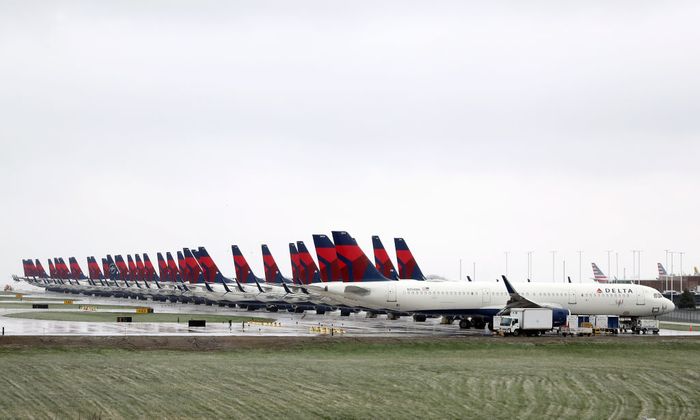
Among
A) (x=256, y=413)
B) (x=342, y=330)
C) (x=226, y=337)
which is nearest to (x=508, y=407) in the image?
(x=256, y=413)

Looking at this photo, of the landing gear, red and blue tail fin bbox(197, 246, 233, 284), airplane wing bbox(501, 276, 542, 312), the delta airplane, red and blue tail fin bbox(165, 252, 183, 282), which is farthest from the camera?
red and blue tail fin bbox(165, 252, 183, 282)

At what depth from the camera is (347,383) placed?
3753 cm

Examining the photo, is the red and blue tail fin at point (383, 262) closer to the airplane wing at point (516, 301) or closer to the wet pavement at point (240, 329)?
the wet pavement at point (240, 329)

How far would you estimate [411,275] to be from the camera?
92312 millimetres

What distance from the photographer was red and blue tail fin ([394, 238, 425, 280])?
92.5 meters

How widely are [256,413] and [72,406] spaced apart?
634 cm

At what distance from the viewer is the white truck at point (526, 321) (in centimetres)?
6888

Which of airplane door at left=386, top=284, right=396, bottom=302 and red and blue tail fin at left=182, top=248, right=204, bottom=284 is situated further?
red and blue tail fin at left=182, top=248, right=204, bottom=284

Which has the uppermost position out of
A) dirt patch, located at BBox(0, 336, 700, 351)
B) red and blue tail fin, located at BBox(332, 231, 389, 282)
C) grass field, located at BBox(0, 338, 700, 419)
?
red and blue tail fin, located at BBox(332, 231, 389, 282)

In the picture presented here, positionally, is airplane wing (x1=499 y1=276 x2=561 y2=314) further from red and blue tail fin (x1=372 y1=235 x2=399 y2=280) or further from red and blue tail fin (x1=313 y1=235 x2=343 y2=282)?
red and blue tail fin (x1=372 y1=235 x2=399 y2=280)

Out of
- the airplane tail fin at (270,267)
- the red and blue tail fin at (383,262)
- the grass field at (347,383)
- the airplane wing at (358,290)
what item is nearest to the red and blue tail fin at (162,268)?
the airplane tail fin at (270,267)

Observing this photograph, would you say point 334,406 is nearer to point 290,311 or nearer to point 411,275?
point 411,275

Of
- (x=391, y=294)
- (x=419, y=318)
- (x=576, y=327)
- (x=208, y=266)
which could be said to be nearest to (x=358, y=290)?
(x=391, y=294)

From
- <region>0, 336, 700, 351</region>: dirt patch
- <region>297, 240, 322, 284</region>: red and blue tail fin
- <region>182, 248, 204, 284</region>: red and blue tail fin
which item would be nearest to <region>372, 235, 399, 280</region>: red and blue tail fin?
<region>297, 240, 322, 284</region>: red and blue tail fin
